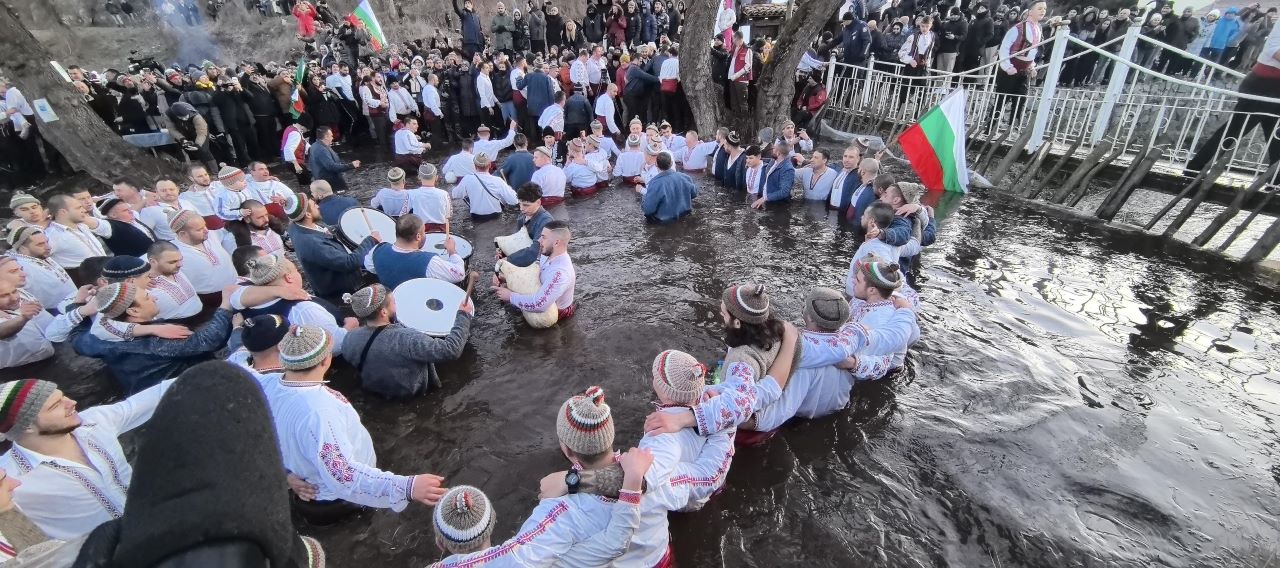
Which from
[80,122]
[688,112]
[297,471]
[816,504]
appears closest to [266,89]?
[80,122]

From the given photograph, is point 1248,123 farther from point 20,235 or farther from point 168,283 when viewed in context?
point 20,235

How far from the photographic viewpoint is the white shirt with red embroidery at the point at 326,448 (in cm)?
277

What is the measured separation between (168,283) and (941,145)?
412 inches

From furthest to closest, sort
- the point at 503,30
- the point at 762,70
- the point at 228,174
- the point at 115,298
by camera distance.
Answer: the point at 503,30, the point at 762,70, the point at 228,174, the point at 115,298

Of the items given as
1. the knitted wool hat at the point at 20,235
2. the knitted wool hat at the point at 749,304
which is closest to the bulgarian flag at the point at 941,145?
the knitted wool hat at the point at 749,304

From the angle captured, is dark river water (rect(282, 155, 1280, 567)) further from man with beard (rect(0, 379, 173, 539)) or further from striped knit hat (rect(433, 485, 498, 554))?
striped knit hat (rect(433, 485, 498, 554))

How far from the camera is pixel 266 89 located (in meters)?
13.9

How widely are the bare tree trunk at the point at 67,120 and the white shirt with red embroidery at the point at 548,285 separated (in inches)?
419

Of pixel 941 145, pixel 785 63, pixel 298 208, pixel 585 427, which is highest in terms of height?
pixel 785 63

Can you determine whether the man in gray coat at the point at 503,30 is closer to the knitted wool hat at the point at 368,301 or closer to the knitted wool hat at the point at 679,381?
the knitted wool hat at the point at 368,301

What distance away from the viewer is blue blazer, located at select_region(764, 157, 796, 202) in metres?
9.41

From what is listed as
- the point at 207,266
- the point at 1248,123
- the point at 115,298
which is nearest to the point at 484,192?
the point at 207,266

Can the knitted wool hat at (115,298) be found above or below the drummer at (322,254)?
above

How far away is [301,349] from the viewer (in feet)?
9.02
